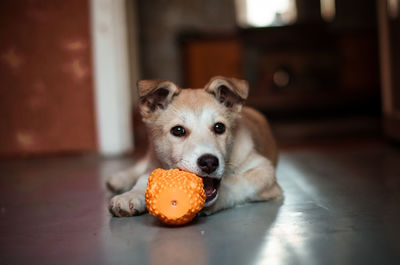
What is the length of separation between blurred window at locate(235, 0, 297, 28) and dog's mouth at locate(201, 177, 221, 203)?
9.03 meters

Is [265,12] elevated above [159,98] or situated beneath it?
elevated above

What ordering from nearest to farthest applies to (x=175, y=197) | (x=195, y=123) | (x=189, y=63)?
1. (x=175, y=197)
2. (x=195, y=123)
3. (x=189, y=63)

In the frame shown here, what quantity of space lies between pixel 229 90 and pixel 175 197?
3.30 ft

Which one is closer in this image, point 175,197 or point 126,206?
point 175,197

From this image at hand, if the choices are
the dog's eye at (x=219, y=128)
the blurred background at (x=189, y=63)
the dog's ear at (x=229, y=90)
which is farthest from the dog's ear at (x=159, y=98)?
the blurred background at (x=189, y=63)

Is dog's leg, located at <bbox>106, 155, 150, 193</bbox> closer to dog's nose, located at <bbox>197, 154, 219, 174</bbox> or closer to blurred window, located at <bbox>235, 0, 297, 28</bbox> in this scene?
dog's nose, located at <bbox>197, 154, 219, 174</bbox>

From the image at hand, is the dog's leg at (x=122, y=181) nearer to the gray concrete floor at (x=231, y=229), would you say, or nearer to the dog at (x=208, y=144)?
the gray concrete floor at (x=231, y=229)

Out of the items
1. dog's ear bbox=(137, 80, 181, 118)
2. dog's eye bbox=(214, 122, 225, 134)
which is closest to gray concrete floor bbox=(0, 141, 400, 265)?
dog's eye bbox=(214, 122, 225, 134)

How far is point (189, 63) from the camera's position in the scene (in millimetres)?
10219

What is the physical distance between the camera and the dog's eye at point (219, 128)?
239 centimetres

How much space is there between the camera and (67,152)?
5633 millimetres

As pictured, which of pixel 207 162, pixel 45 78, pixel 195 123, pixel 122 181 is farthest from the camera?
pixel 45 78

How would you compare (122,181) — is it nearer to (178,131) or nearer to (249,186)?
(178,131)

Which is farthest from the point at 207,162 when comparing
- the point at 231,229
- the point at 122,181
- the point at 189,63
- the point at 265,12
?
the point at 265,12
